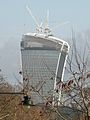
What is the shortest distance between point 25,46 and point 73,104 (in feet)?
278

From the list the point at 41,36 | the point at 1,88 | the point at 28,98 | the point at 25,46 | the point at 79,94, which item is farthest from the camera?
the point at 41,36

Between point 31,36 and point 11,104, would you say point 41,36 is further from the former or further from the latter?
point 11,104

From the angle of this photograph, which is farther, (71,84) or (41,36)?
(41,36)

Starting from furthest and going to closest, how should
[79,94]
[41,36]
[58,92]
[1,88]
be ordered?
[41,36], [1,88], [58,92], [79,94]

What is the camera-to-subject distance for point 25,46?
97.2 m

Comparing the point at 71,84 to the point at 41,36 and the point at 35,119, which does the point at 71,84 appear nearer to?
the point at 35,119

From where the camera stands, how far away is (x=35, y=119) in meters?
32.5

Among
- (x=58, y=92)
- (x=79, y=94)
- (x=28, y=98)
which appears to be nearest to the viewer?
(x=79, y=94)

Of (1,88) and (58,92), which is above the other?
(58,92)

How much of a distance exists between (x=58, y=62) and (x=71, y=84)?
65.9 m

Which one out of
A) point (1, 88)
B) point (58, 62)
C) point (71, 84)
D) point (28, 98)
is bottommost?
point (58, 62)

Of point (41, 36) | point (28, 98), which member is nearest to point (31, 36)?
point (41, 36)

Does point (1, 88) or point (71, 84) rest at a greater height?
point (71, 84)

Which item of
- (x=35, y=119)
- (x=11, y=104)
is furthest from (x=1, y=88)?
(x=35, y=119)
